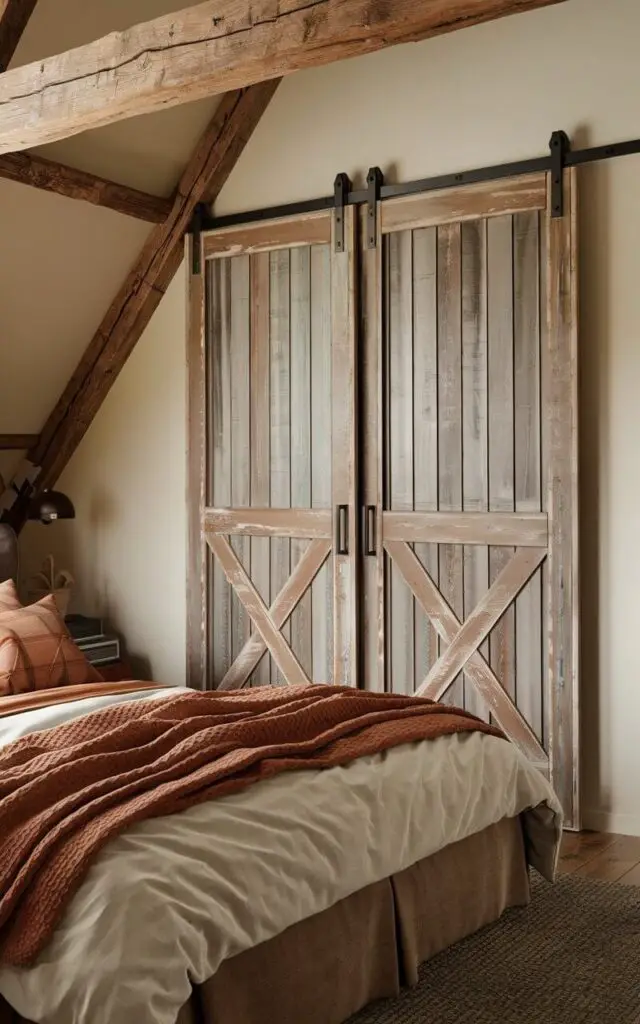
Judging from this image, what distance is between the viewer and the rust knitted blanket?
2258 mm

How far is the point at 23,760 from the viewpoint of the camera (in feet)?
9.05

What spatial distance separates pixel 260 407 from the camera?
16.1ft

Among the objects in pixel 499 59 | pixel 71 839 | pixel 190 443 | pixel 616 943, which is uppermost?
pixel 499 59

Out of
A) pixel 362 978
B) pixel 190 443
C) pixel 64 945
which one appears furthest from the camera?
pixel 190 443

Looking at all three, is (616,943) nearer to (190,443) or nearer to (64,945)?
(64,945)

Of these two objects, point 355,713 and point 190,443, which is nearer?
point 355,713

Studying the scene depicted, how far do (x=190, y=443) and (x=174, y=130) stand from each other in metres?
1.34

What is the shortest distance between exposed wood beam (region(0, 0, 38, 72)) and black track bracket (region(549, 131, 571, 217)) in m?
1.92

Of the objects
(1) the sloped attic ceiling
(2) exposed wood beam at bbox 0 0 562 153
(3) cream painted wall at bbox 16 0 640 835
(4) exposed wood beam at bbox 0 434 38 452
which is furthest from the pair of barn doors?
(2) exposed wood beam at bbox 0 0 562 153

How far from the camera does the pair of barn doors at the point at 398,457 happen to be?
4.21m

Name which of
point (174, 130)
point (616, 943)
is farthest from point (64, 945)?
point (174, 130)

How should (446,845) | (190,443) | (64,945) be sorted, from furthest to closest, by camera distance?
(190,443) → (446,845) → (64,945)

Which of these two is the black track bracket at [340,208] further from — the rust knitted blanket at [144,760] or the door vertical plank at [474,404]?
the rust knitted blanket at [144,760]

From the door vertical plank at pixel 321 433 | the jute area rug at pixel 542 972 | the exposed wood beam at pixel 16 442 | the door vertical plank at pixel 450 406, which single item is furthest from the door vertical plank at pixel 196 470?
the jute area rug at pixel 542 972
